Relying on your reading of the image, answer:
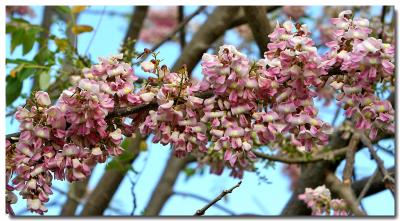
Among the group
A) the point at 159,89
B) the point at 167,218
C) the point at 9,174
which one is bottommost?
the point at 167,218

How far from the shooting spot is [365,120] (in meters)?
0.99

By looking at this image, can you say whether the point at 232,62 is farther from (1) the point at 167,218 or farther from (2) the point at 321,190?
(1) the point at 167,218

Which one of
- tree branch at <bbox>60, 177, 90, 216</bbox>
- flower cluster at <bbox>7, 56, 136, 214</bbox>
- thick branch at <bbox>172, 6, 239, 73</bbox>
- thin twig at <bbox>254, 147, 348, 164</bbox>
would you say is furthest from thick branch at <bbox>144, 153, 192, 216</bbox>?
flower cluster at <bbox>7, 56, 136, 214</bbox>

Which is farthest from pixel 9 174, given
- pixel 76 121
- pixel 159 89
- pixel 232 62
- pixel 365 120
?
pixel 365 120

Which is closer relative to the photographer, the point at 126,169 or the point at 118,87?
the point at 118,87

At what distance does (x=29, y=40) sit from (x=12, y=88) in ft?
0.46

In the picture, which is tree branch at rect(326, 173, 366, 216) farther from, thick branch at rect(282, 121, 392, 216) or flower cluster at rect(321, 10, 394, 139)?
flower cluster at rect(321, 10, 394, 139)

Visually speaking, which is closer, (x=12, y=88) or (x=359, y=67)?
(x=359, y=67)

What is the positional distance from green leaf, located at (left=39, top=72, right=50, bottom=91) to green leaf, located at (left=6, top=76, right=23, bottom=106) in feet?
0.17

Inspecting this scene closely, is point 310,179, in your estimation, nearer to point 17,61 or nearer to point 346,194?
point 346,194

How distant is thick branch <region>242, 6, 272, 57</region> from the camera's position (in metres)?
1.81

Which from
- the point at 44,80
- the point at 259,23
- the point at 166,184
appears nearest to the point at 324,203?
the point at 259,23

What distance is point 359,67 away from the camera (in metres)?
0.94

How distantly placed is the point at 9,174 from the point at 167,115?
0.87ft
